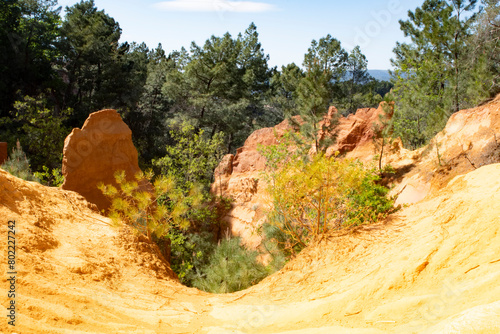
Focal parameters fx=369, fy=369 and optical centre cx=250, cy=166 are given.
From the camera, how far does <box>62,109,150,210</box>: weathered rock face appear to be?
439 inches

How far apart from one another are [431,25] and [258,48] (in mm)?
13469

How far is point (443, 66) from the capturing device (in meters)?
17.9

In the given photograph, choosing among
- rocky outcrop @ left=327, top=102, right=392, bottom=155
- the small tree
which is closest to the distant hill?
rocky outcrop @ left=327, top=102, right=392, bottom=155

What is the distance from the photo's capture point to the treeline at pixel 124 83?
22359 mm

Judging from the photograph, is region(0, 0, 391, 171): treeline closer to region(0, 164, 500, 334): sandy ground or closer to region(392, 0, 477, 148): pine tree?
region(392, 0, 477, 148): pine tree

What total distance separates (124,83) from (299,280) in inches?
927

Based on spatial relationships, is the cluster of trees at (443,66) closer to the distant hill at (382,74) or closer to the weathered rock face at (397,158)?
the weathered rock face at (397,158)

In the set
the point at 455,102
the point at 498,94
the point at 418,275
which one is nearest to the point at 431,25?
the point at 455,102

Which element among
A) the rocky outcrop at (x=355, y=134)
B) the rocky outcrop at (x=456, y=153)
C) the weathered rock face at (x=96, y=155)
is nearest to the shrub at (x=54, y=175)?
the weathered rock face at (x=96, y=155)

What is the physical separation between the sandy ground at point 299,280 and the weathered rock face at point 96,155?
3953 millimetres

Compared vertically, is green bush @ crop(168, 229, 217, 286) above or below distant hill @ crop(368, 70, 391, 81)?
below

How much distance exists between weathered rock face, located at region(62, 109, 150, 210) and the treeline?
315 inches

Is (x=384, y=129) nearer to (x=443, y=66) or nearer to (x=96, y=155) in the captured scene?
(x=443, y=66)

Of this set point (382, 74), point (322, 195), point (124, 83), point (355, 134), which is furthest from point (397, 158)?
point (124, 83)
